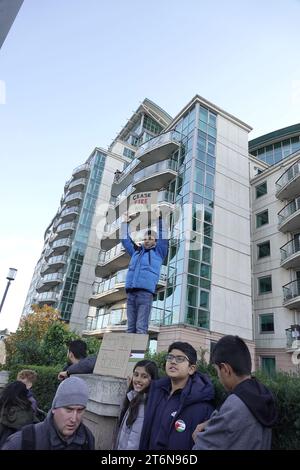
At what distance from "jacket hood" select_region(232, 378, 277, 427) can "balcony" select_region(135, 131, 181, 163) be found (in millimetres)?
24696

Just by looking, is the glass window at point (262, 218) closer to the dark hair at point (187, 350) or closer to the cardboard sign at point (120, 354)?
the cardboard sign at point (120, 354)

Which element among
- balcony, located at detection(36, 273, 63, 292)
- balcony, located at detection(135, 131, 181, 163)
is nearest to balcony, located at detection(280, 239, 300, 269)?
balcony, located at detection(135, 131, 181, 163)

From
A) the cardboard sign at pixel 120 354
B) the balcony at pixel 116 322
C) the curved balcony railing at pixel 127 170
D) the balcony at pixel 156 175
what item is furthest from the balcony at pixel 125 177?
the cardboard sign at pixel 120 354

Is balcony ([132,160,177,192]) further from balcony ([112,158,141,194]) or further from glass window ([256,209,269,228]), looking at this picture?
glass window ([256,209,269,228])

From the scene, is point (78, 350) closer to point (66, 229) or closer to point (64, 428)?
point (64, 428)

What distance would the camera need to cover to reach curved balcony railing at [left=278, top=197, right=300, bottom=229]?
72.3ft

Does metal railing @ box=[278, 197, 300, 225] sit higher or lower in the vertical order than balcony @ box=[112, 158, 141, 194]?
lower

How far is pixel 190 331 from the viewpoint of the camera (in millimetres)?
18141

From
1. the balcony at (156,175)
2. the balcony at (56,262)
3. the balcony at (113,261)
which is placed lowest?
the balcony at (113,261)

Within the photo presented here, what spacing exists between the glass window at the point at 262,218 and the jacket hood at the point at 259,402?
2510 cm

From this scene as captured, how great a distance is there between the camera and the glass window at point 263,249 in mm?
24281

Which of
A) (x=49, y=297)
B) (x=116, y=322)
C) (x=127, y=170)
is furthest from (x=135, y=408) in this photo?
(x=49, y=297)

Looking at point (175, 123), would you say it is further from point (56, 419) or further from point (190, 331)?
point (56, 419)
